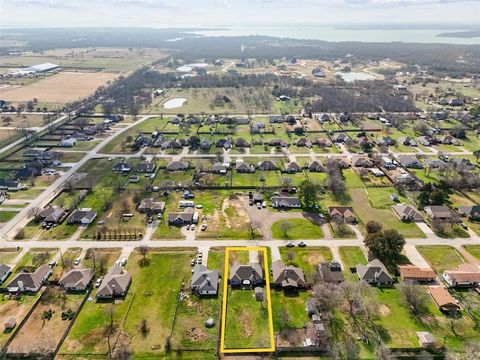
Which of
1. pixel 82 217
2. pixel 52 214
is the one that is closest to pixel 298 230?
pixel 82 217

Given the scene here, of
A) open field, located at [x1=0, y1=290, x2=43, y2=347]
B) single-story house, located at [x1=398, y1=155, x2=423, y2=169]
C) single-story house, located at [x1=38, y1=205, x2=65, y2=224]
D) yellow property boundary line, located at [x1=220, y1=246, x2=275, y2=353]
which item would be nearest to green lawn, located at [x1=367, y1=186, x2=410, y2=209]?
single-story house, located at [x1=398, y1=155, x2=423, y2=169]

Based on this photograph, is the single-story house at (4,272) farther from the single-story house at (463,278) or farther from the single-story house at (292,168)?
the single-story house at (463,278)

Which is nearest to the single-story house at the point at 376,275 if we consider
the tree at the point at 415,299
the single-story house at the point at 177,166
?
the tree at the point at 415,299

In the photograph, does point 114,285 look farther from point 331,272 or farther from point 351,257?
point 351,257

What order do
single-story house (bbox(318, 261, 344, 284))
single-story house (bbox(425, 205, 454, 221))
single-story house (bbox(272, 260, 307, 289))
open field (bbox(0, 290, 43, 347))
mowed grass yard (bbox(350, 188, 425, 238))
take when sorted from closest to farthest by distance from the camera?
open field (bbox(0, 290, 43, 347)), single-story house (bbox(272, 260, 307, 289)), single-story house (bbox(318, 261, 344, 284)), mowed grass yard (bbox(350, 188, 425, 238)), single-story house (bbox(425, 205, 454, 221))

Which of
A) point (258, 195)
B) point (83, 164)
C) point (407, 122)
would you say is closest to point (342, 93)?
point (407, 122)

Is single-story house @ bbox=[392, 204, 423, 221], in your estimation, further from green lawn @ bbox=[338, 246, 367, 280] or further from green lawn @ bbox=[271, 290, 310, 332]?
green lawn @ bbox=[271, 290, 310, 332]

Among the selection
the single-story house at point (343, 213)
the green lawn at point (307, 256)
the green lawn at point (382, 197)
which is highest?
the single-story house at point (343, 213)
